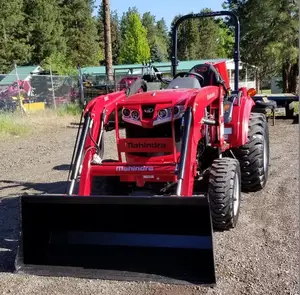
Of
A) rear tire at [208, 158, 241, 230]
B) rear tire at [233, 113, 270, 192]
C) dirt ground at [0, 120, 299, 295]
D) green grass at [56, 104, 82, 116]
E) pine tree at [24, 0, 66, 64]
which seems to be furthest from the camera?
pine tree at [24, 0, 66, 64]

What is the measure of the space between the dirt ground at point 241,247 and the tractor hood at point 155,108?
127 centimetres

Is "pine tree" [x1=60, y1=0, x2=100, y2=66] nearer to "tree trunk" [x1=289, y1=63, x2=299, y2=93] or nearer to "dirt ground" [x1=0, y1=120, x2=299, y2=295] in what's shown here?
"tree trunk" [x1=289, y1=63, x2=299, y2=93]

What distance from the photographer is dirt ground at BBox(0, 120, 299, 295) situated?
369cm

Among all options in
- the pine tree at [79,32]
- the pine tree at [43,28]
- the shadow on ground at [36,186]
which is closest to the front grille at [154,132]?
the shadow on ground at [36,186]

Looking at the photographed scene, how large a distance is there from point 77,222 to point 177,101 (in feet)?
5.05

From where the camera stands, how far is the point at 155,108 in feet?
16.0

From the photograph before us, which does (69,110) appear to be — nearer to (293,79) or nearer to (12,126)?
(12,126)

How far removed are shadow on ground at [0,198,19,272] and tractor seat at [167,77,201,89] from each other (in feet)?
7.75

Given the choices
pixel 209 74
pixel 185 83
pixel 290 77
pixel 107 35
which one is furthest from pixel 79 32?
pixel 185 83

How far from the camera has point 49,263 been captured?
13.4 ft

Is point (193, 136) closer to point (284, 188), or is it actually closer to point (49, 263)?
point (49, 263)

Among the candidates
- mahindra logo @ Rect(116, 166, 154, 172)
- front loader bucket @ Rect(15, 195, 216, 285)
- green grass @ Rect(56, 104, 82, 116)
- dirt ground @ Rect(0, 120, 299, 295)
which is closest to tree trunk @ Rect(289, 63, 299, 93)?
green grass @ Rect(56, 104, 82, 116)

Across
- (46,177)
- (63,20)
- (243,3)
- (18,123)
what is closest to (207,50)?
(63,20)

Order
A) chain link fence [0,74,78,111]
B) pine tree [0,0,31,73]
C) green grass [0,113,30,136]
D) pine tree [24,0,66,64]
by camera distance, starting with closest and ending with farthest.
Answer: green grass [0,113,30,136]
chain link fence [0,74,78,111]
pine tree [0,0,31,73]
pine tree [24,0,66,64]
